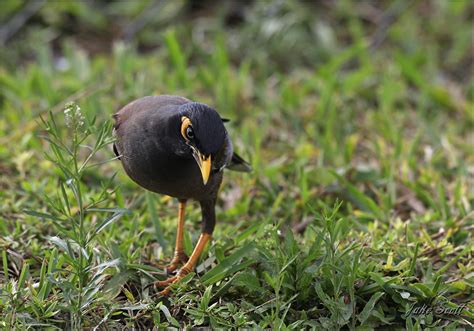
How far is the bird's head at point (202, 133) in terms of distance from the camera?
3.74 meters

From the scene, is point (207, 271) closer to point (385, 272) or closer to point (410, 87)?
point (385, 272)

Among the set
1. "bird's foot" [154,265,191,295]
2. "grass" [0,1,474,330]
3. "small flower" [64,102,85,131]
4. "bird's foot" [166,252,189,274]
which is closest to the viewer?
"small flower" [64,102,85,131]

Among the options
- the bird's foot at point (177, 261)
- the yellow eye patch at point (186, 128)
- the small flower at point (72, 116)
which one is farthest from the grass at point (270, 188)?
the yellow eye patch at point (186, 128)

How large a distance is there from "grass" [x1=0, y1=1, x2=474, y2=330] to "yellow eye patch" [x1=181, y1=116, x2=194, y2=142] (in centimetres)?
40

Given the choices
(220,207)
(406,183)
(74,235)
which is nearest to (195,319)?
(74,235)

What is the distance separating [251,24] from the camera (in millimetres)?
8133

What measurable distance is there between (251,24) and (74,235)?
5.11 m

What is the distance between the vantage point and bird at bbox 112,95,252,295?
377cm

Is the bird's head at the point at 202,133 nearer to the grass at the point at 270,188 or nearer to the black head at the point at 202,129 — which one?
the black head at the point at 202,129

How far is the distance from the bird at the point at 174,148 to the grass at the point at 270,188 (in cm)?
20

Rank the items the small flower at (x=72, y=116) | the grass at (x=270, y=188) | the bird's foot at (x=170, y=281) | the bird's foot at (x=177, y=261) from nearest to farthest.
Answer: the small flower at (x=72, y=116), the grass at (x=270, y=188), the bird's foot at (x=170, y=281), the bird's foot at (x=177, y=261)

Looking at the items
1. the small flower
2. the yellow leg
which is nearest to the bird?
the yellow leg

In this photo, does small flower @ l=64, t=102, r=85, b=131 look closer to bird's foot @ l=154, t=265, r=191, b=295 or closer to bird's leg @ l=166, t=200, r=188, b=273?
bird's foot @ l=154, t=265, r=191, b=295

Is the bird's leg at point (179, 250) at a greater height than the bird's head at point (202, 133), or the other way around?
the bird's head at point (202, 133)
